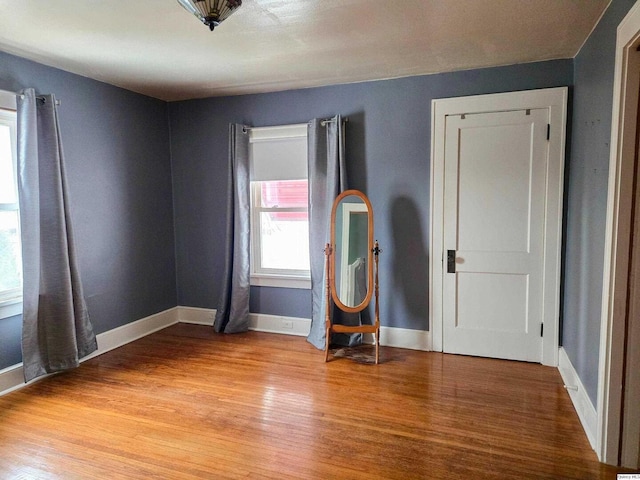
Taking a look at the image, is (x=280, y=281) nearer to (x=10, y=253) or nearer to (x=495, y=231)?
(x=495, y=231)

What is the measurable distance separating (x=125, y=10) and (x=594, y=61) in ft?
9.01

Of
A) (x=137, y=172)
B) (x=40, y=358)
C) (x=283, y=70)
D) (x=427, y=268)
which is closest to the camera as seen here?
(x=40, y=358)

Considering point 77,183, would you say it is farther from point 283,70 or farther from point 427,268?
point 427,268

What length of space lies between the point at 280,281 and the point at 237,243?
57cm

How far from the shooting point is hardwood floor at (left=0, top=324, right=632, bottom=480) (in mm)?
2107

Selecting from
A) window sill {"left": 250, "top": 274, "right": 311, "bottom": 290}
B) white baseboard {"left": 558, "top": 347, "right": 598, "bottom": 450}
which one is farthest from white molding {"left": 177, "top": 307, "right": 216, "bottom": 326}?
white baseboard {"left": 558, "top": 347, "right": 598, "bottom": 450}

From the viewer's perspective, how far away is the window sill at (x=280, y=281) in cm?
409

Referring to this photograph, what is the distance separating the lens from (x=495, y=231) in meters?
3.39

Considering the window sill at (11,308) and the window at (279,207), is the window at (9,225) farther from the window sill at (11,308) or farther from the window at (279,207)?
the window at (279,207)

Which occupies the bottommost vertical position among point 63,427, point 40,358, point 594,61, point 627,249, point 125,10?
point 63,427

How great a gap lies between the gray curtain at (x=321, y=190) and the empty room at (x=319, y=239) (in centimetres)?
3

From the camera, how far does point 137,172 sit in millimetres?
4086

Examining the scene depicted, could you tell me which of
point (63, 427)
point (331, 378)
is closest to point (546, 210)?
point (331, 378)

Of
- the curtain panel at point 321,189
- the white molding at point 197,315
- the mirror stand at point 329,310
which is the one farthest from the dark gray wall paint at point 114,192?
the mirror stand at point 329,310
